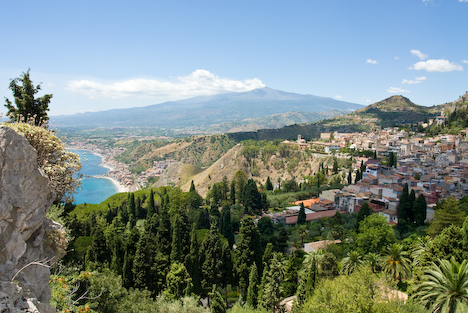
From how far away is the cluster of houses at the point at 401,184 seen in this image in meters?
32.1

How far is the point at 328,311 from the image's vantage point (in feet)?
33.9

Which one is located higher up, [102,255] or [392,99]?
[392,99]

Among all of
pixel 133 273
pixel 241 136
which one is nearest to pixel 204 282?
pixel 133 273

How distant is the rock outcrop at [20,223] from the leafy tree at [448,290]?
13.2 m

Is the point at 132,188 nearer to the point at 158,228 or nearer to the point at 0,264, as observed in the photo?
the point at 158,228

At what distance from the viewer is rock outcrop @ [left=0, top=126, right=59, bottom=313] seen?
4.69 metres

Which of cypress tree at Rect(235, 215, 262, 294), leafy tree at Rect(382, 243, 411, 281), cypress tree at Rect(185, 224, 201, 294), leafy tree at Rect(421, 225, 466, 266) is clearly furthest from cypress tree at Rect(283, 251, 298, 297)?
A: leafy tree at Rect(421, 225, 466, 266)

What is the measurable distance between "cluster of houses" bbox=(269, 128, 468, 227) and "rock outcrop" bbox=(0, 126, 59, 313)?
28.9m

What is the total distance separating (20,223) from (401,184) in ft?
133

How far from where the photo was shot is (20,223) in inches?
210

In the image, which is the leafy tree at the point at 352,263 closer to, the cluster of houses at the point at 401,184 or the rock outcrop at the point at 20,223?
the cluster of houses at the point at 401,184

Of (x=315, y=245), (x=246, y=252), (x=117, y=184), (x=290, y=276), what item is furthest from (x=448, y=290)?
(x=117, y=184)

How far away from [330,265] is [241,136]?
329 ft

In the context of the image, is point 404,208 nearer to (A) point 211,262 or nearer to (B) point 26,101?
(A) point 211,262
